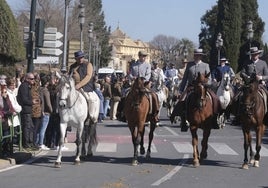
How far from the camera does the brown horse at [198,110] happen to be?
14805mm

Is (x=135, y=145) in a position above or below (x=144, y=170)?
above

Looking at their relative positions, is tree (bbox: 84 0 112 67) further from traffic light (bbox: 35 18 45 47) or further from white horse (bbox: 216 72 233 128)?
traffic light (bbox: 35 18 45 47)

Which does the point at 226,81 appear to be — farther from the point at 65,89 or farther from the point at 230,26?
the point at 230,26

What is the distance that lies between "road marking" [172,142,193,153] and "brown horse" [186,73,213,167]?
3124 millimetres

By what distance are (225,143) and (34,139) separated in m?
6.24

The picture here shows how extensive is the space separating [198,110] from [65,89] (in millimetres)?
3104

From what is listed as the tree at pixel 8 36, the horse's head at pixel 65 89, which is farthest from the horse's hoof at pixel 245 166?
the tree at pixel 8 36

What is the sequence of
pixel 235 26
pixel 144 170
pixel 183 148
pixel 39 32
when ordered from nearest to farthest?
pixel 144 170, pixel 183 148, pixel 39 32, pixel 235 26

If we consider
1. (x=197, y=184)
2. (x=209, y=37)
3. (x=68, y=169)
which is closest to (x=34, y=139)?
(x=68, y=169)

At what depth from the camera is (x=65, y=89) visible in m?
15.0

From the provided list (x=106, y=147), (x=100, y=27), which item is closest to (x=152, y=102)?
(x=106, y=147)

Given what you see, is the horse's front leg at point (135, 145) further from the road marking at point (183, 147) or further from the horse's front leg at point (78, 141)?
the road marking at point (183, 147)

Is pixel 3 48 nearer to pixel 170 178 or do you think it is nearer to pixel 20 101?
pixel 20 101

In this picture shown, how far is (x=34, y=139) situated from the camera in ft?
61.1
